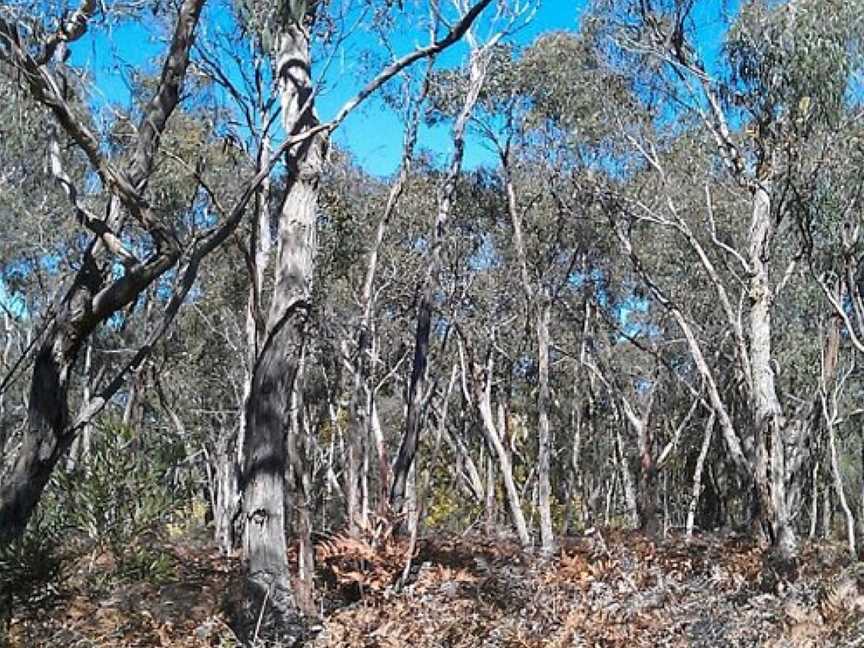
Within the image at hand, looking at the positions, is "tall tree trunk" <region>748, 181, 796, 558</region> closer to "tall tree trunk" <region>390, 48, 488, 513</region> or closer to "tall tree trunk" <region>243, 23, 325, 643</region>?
"tall tree trunk" <region>390, 48, 488, 513</region>

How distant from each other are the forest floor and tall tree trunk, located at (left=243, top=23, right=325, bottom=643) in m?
0.37

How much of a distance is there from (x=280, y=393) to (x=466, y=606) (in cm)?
178

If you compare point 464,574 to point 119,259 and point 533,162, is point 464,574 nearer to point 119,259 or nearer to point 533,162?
point 119,259

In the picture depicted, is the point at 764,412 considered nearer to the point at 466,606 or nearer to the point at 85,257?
the point at 466,606

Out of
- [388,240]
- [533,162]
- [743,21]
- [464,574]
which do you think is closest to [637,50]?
[743,21]

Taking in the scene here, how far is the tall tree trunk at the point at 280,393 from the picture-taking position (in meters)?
6.48

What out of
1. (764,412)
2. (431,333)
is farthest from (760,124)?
(431,333)

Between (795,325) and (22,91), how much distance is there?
696 inches

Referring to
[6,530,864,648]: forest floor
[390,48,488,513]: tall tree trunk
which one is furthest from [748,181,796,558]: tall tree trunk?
[390,48,488,513]: tall tree trunk

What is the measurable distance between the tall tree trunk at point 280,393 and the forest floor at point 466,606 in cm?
37

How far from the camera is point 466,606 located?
6.52 meters

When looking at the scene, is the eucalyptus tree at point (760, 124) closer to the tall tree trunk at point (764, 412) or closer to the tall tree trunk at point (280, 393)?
the tall tree trunk at point (764, 412)

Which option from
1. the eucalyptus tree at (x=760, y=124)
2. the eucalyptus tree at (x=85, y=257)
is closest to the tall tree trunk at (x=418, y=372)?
the eucalyptus tree at (x=760, y=124)

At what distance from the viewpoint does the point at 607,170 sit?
15789mm
